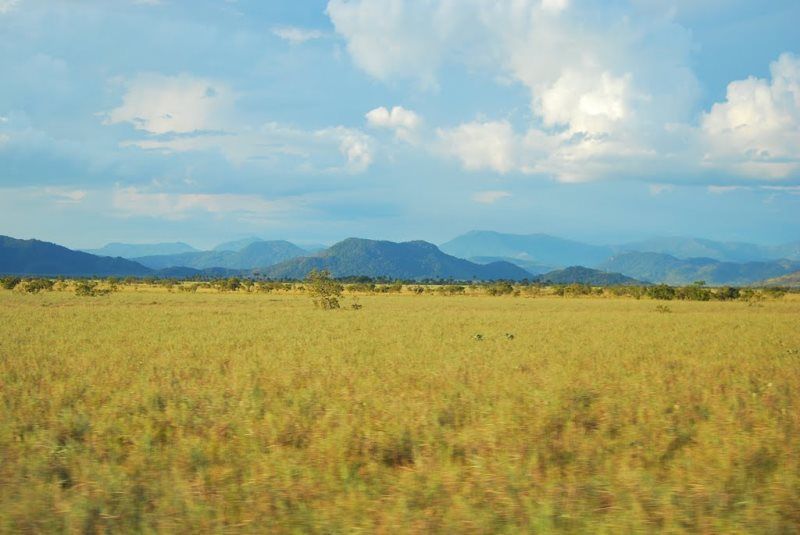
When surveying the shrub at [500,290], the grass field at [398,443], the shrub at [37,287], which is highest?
the shrub at [500,290]

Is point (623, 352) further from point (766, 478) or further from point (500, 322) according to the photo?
point (500, 322)

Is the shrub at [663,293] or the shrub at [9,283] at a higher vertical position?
the shrub at [663,293]

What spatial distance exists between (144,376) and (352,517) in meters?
8.92

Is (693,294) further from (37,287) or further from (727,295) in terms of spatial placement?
(37,287)

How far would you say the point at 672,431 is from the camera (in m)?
8.62

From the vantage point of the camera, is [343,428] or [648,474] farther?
[343,428]

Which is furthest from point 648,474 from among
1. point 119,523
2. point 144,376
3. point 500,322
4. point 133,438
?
point 500,322

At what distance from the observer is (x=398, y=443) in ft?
26.6

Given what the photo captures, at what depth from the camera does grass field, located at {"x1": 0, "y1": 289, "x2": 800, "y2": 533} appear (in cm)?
579

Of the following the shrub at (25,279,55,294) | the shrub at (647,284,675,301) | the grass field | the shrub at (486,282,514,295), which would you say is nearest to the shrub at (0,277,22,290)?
the shrub at (25,279,55,294)

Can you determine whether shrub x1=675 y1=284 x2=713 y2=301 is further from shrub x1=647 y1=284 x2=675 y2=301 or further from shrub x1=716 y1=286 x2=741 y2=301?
shrub x1=716 y1=286 x2=741 y2=301

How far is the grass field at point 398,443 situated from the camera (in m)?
5.79

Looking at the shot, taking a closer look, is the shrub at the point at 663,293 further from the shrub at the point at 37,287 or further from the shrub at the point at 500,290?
the shrub at the point at 37,287

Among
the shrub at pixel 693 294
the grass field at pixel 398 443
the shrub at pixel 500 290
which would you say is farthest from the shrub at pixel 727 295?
the grass field at pixel 398 443
